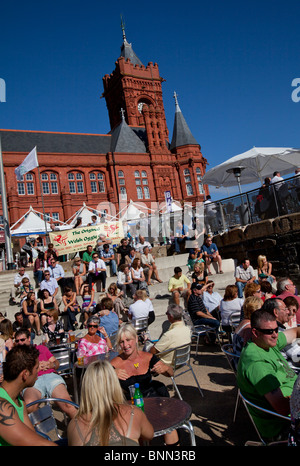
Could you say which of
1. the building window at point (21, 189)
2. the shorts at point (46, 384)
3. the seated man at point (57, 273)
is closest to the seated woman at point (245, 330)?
the shorts at point (46, 384)

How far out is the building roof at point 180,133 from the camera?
4717 centimetres

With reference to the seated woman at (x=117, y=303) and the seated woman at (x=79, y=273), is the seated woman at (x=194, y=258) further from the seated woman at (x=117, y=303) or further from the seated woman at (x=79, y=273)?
the seated woman at (x=79, y=273)

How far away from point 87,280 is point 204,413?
8.11 metres

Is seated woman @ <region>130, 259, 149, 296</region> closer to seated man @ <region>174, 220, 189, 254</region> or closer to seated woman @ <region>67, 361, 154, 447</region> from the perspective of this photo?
seated man @ <region>174, 220, 189, 254</region>

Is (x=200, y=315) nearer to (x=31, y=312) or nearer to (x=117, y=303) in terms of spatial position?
(x=117, y=303)

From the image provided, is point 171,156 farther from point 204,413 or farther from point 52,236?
point 204,413

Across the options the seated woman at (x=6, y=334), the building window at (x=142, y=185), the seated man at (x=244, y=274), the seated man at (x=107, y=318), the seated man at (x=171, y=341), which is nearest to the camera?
the seated man at (x=171, y=341)

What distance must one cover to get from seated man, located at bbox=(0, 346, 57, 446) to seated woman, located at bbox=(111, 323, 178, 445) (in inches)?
45.7

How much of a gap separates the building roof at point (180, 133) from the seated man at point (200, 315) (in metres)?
41.4

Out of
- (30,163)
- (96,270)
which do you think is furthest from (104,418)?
(30,163)

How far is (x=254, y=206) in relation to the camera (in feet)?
42.1

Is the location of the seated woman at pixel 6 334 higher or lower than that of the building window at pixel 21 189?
lower


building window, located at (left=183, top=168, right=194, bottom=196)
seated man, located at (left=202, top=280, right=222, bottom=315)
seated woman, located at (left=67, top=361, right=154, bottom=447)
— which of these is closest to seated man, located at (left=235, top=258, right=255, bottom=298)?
seated man, located at (left=202, top=280, right=222, bottom=315)

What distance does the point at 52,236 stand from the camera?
1519cm
